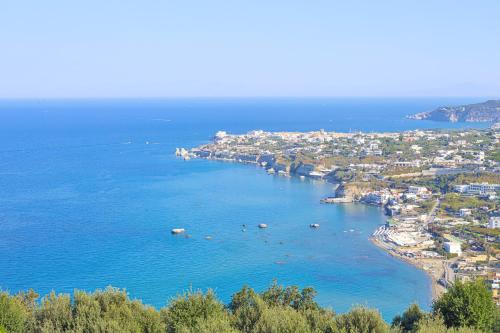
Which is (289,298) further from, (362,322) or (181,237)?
(181,237)

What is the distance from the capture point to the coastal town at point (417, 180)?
72.3ft

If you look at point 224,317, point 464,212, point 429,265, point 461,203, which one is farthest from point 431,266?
point 224,317

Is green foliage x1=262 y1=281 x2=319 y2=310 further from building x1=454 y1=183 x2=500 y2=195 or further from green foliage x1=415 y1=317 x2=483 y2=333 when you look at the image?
building x1=454 y1=183 x2=500 y2=195

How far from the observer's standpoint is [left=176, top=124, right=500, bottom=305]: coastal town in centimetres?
2205

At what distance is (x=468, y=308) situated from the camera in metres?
10.3

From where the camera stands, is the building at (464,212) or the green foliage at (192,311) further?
the building at (464,212)

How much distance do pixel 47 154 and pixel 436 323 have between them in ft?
155

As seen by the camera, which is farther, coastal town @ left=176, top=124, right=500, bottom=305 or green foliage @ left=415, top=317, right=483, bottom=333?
coastal town @ left=176, top=124, right=500, bottom=305

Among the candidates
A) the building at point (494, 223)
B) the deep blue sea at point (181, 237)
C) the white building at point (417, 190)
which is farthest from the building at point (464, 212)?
the white building at point (417, 190)

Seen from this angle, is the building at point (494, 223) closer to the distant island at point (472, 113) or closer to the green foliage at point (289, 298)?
the green foliage at point (289, 298)

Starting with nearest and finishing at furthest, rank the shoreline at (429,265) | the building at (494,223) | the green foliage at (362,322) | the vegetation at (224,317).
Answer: the green foliage at (362,322)
the vegetation at (224,317)
the shoreline at (429,265)
the building at (494,223)

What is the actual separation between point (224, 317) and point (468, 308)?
4570 millimetres

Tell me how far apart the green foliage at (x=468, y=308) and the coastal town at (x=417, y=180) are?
700cm

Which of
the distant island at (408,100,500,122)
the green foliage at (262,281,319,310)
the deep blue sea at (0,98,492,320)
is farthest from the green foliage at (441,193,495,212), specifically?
the distant island at (408,100,500,122)
